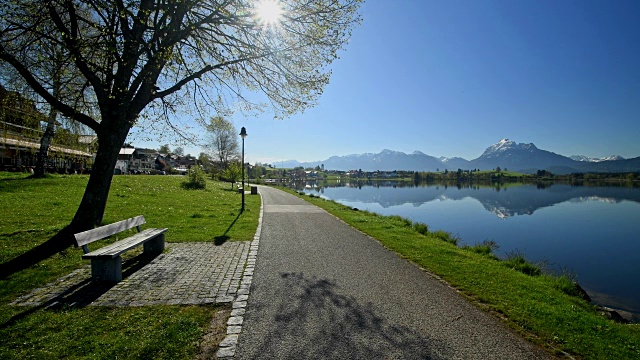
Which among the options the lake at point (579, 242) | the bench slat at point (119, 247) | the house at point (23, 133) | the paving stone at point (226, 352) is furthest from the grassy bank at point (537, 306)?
the house at point (23, 133)

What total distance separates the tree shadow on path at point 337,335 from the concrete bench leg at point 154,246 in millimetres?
4740

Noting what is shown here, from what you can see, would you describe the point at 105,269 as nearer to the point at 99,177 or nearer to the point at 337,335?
the point at 99,177

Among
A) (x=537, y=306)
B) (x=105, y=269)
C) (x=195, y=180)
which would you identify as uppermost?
(x=195, y=180)

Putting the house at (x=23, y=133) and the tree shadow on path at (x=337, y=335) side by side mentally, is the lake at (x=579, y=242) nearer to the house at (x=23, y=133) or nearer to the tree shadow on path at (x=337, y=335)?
the tree shadow on path at (x=337, y=335)

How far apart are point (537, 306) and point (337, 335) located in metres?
3.56

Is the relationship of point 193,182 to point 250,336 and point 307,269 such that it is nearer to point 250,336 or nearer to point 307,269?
point 307,269

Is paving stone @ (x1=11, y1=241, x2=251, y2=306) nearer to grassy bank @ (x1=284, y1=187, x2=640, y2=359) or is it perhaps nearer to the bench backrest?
the bench backrest

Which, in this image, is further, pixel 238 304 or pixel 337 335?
pixel 238 304

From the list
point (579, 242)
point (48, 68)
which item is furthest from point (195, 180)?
point (579, 242)

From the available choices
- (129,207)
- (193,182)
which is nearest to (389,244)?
(129,207)

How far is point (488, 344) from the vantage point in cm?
401

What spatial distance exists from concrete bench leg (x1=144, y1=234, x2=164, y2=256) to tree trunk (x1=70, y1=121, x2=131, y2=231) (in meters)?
1.93

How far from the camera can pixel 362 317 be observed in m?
4.66

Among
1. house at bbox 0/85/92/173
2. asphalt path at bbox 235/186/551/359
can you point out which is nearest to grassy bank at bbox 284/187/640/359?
asphalt path at bbox 235/186/551/359
